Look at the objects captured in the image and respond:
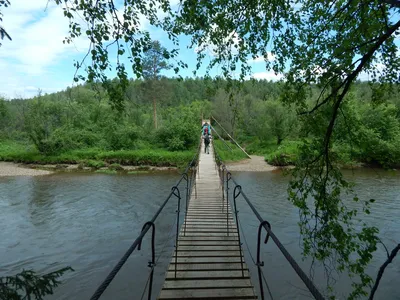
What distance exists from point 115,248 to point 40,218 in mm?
3550

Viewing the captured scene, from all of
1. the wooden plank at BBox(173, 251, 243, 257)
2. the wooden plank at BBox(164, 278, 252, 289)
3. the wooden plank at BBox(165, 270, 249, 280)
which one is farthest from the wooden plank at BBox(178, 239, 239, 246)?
the wooden plank at BBox(164, 278, 252, 289)

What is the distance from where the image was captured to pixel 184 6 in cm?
239

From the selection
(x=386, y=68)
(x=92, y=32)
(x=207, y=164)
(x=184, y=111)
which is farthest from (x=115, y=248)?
(x=184, y=111)

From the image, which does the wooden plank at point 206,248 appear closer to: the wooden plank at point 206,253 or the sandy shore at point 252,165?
the wooden plank at point 206,253

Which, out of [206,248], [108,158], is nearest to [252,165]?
[108,158]

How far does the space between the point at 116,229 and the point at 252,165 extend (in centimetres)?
1377

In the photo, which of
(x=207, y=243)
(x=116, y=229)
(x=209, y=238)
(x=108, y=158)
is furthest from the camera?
(x=108, y=158)

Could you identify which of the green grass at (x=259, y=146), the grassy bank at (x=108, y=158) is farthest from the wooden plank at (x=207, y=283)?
the green grass at (x=259, y=146)

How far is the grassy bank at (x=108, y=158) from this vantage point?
65.2 ft

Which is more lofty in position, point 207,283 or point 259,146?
point 259,146

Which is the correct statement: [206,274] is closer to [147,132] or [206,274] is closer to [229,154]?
[229,154]

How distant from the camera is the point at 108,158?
20484mm

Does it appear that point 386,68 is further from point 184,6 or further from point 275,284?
point 275,284

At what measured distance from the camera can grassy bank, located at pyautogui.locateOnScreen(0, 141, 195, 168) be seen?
19875 millimetres
